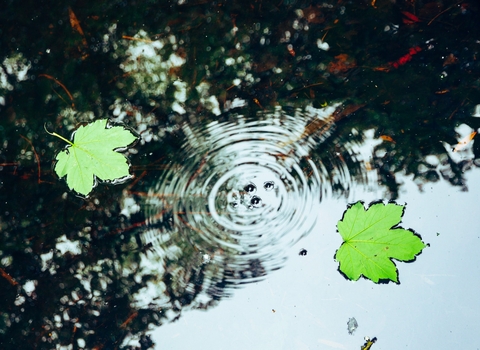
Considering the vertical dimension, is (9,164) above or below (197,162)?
below

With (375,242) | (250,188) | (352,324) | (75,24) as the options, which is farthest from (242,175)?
→ (75,24)

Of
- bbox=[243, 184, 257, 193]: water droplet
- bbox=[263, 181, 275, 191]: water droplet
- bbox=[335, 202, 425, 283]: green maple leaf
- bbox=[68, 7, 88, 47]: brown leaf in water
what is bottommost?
bbox=[335, 202, 425, 283]: green maple leaf

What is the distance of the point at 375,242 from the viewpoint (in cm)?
196

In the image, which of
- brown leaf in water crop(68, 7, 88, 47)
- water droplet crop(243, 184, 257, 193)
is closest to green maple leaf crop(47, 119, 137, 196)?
brown leaf in water crop(68, 7, 88, 47)

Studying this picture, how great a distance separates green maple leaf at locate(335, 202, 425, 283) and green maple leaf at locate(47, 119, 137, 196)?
3.65 ft

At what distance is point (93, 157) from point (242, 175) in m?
0.73

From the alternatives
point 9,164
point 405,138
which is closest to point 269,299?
point 405,138

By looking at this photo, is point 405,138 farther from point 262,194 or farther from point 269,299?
point 269,299

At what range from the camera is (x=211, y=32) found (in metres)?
2.21

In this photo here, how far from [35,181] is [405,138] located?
187cm

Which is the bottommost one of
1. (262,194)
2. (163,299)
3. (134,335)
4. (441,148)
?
(134,335)

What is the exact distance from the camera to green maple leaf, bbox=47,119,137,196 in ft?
6.82

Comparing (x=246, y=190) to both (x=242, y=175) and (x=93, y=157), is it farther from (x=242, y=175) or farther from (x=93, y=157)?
(x=93, y=157)

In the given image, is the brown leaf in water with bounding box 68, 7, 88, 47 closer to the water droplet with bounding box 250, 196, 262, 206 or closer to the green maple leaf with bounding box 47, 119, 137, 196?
the green maple leaf with bounding box 47, 119, 137, 196
